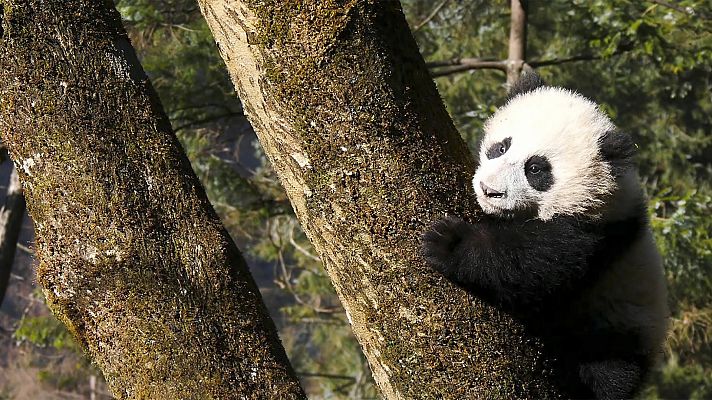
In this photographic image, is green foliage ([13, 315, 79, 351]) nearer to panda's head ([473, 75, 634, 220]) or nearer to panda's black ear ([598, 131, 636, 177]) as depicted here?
panda's head ([473, 75, 634, 220])

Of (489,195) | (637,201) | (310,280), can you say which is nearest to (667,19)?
(637,201)

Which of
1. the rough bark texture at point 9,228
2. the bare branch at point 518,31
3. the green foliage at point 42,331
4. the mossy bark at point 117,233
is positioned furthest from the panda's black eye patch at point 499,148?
the green foliage at point 42,331

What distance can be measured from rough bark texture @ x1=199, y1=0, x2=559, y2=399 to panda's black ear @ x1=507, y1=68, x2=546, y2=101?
42.8 inches

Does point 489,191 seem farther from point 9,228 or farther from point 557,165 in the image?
point 9,228

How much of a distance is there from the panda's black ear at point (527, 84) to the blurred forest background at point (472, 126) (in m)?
4.16

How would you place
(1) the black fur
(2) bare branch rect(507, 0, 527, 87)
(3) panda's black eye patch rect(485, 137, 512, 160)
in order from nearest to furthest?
1. (1) the black fur
2. (3) panda's black eye patch rect(485, 137, 512, 160)
3. (2) bare branch rect(507, 0, 527, 87)

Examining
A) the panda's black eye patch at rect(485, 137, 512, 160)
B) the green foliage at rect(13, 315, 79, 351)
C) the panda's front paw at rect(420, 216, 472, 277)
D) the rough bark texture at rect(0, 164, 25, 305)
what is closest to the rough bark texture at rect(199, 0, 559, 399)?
the panda's front paw at rect(420, 216, 472, 277)

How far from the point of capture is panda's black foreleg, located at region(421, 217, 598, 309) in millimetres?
1976

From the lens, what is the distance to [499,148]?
2.75 meters

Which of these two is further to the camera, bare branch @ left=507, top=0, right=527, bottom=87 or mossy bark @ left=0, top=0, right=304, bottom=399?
bare branch @ left=507, top=0, right=527, bottom=87

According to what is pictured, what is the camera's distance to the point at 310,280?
1217cm

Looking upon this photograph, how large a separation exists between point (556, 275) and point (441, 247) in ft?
1.97

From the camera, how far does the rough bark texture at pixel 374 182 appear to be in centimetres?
191

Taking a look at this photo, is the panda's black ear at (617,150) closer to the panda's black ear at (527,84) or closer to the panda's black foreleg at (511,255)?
the panda's black foreleg at (511,255)
